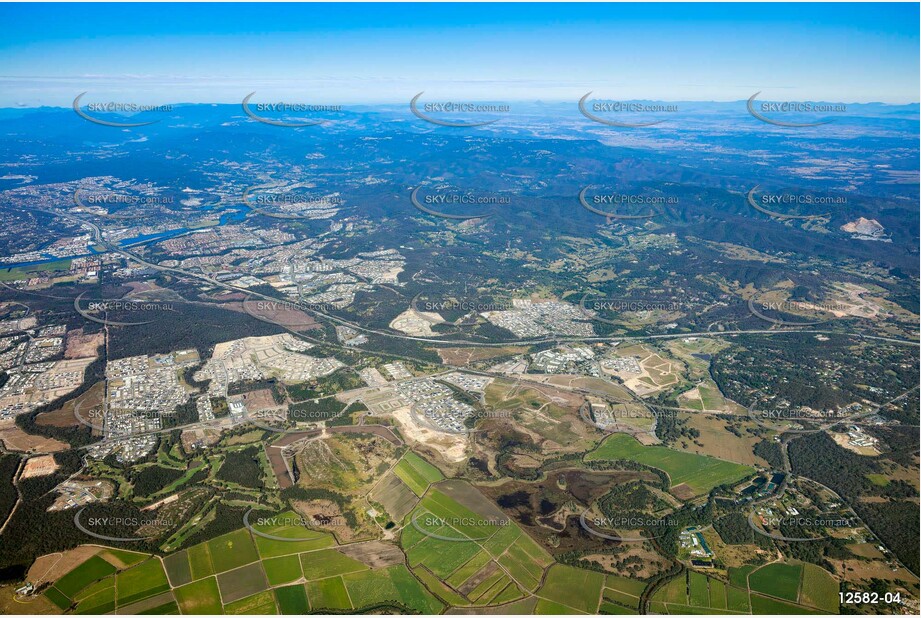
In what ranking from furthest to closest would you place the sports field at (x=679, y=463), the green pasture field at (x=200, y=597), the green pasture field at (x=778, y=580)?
1. the sports field at (x=679, y=463)
2. the green pasture field at (x=778, y=580)
3. the green pasture field at (x=200, y=597)

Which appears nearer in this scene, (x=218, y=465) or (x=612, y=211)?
(x=218, y=465)

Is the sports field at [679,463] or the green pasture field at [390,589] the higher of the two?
the green pasture field at [390,589]

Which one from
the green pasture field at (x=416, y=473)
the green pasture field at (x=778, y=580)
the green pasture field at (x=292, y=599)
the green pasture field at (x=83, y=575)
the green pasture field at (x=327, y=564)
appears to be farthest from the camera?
the green pasture field at (x=416, y=473)

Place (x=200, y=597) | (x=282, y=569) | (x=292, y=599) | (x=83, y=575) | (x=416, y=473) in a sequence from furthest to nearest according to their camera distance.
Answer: (x=416, y=473)
(x=282, y=569)
(x=83, y=575)
(x=292, y=599)
(x=200, y=597)

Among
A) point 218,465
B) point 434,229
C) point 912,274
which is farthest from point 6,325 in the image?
point 912,274

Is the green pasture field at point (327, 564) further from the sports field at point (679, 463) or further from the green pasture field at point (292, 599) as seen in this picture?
the sports field at point (679, 463)

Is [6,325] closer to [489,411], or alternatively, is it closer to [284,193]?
[489,411]

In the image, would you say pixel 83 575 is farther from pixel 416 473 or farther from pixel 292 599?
pixel 416 473

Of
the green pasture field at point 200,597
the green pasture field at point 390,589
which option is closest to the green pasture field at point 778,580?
the green pasture field at point 390,589

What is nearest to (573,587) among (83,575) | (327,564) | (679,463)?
(327,564)
